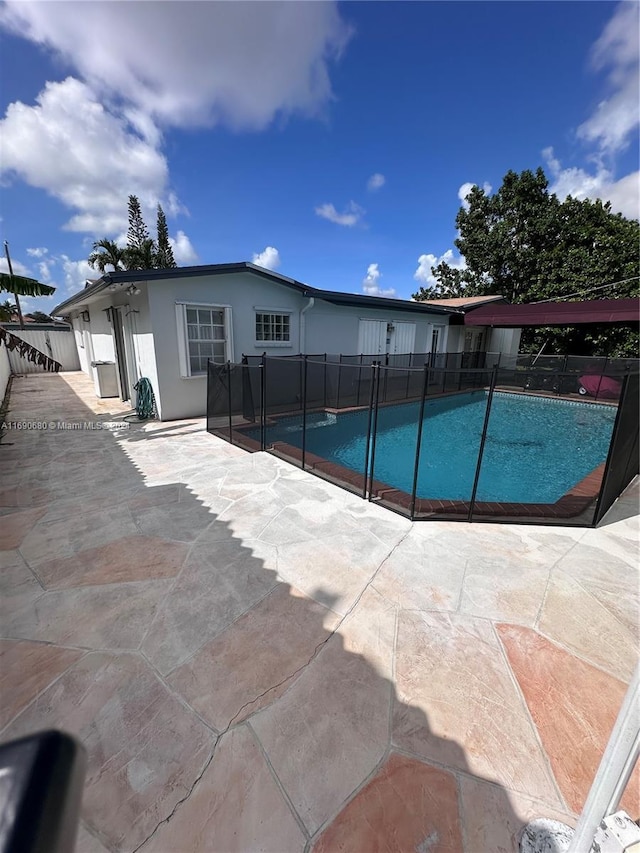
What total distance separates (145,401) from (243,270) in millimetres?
3692

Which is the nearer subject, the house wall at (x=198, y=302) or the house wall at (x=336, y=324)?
the house wall at (x=198, y=302)

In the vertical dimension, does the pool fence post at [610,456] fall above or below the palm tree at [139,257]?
below

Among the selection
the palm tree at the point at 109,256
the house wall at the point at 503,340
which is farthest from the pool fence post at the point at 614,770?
the palm tree at the point at 109,256

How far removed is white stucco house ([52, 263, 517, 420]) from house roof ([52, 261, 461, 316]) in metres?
0.02

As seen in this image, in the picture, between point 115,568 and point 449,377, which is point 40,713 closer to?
point 115,568

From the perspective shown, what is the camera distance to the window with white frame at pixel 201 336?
731cm

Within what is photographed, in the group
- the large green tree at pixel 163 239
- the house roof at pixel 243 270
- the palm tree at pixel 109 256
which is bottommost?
→ the house roof at pixel 243 270

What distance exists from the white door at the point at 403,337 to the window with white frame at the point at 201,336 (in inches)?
262

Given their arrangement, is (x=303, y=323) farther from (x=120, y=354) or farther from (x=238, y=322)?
(x=120, y=354)

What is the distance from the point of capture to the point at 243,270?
25.3 ft

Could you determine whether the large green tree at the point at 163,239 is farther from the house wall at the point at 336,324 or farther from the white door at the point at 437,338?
the white door at the point at 437,338

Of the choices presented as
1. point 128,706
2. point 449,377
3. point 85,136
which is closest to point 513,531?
point 128,706

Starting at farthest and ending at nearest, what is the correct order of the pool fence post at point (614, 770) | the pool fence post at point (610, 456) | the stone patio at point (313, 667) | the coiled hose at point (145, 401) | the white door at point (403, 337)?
the white door at point (403, 337), the coiled hose at point (145, 401), the pool fence post at point (610, 456), the stone patio at point (313, 667), the pool fence post at point (614, 770)

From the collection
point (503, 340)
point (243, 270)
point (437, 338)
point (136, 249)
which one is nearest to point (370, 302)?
point (243, 270)
